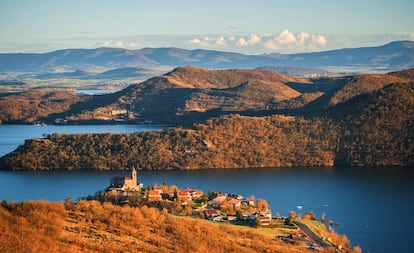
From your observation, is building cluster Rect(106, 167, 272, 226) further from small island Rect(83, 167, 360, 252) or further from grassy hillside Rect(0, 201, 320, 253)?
grassy hillside Rect(0, 201, 320, 253)

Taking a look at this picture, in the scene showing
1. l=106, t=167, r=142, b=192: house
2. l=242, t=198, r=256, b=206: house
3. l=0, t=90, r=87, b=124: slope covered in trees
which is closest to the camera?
l=242, t=198, r=256, b=206: house

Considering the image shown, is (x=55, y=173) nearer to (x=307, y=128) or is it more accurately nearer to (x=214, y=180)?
(x=214, y=180)

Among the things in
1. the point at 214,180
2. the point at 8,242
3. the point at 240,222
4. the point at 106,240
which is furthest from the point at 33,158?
the point at 8,242

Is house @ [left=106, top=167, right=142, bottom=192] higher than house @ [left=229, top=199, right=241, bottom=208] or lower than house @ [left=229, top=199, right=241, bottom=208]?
higher

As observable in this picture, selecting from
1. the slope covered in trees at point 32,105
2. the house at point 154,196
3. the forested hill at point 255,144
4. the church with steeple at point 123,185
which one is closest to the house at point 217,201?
the house at point 154,196

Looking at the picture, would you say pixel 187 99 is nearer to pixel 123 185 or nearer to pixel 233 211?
pixel 123 185

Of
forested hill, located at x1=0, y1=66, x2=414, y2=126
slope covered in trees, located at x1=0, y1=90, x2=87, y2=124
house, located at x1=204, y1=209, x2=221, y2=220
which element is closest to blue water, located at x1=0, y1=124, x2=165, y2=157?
forested hill, located at x1=0, y1=66, x2=414, y2=126
